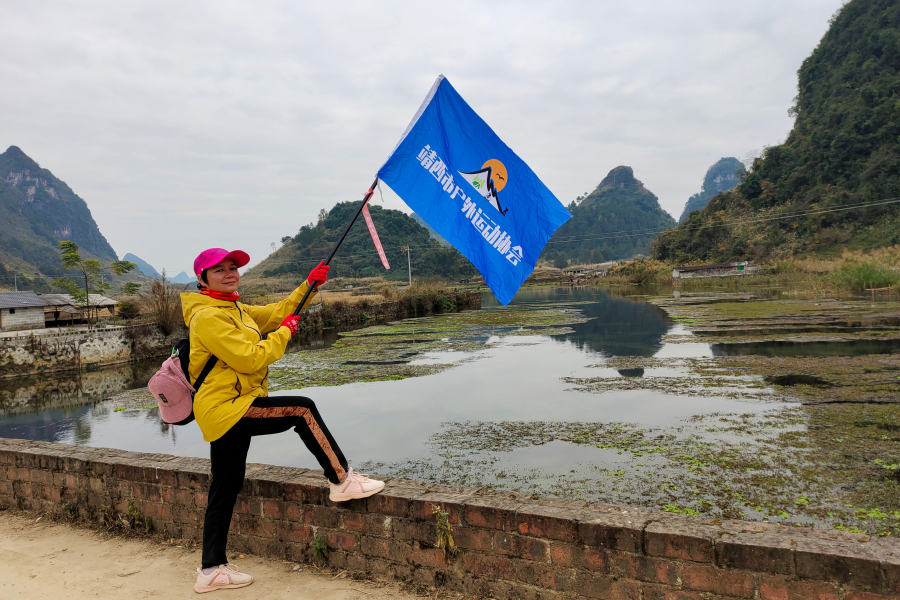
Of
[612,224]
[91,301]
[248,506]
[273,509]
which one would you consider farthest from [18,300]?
[612,224]

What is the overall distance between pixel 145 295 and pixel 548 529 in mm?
25006

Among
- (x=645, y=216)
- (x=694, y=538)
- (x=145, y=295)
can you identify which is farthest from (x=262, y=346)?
(x=645, y=216)

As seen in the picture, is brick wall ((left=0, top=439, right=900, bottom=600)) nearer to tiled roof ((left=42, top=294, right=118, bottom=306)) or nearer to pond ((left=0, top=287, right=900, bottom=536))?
pond ((left=0, top=287, right=900, bottom=536))

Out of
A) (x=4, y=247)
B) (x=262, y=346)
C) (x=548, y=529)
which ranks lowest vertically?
(x=548, y=529)

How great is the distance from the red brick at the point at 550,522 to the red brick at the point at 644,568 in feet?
0.66

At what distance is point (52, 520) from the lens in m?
3.87

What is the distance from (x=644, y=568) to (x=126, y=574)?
2.74 metres

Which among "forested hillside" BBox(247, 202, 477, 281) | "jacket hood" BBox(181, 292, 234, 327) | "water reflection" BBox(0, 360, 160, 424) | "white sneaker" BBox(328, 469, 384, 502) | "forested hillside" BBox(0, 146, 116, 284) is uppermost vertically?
"forested hillside" BBox(0, 146, 116, 284)

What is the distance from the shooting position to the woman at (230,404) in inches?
98.7

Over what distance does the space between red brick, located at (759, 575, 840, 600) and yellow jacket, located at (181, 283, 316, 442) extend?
2.24m

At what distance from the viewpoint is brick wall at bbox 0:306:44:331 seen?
70.5 ft

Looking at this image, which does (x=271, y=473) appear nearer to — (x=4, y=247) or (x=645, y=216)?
(x=4, y=247)

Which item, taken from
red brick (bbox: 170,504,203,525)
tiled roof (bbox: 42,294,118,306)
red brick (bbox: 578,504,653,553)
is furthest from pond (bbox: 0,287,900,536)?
tiled roof (bbox: 42,294,118,306)

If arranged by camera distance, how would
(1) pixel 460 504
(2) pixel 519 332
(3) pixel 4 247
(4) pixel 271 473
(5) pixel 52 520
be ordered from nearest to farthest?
(1) pixel 460 504
(4) pixel 271 473
(5) pixel 52 520
(2) pixel 519 332
(3) pixel 4 247
